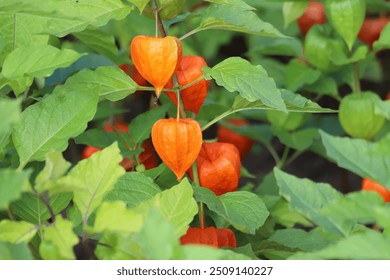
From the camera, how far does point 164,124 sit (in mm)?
1010

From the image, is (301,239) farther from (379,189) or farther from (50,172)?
(50,172)

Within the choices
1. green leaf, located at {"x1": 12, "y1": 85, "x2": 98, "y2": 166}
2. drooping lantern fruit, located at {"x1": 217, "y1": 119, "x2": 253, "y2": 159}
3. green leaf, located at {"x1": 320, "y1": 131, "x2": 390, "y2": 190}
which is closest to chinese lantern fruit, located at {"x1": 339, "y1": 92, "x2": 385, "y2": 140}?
drooping lantern fruit, located at {"x1": 217, "y1": 119, "x2": 253, "y2": 159}

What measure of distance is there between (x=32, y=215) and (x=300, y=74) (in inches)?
31.4

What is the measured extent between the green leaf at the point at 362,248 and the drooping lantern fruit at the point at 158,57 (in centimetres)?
38

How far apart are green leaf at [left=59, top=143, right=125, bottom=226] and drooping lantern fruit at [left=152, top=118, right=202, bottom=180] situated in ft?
0.77

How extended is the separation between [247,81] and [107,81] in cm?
18

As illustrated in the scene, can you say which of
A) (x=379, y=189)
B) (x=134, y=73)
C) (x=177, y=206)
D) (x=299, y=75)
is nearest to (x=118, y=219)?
(x=177, y=206)

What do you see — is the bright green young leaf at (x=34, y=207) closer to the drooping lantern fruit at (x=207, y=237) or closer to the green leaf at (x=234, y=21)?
the drooping lantern fruit at (x=207, y=237)

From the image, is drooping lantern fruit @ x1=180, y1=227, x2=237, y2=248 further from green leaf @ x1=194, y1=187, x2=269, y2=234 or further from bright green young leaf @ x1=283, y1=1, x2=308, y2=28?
bright green young leaf @ x1=283, y1=1, x2=308, y2=28

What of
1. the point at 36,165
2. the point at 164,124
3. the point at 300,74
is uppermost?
the point at 164,124

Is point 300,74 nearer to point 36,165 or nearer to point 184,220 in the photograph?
point 36,165

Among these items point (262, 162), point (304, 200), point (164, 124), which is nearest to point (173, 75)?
point (164, 124)

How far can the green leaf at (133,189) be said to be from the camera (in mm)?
993

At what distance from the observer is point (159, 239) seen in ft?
2.20
